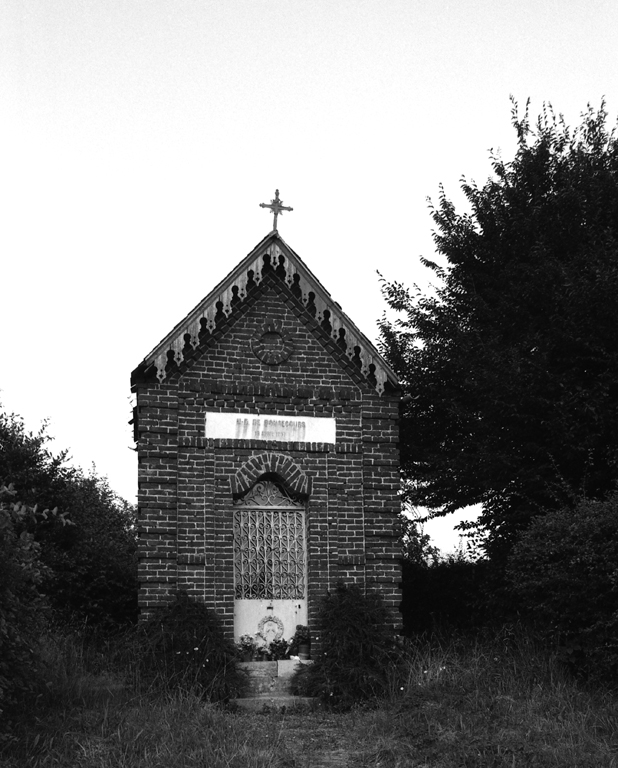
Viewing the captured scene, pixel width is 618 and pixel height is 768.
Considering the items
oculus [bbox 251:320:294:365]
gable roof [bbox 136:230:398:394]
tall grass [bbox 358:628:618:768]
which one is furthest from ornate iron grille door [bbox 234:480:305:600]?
gable roof [bbox 136:230:398:394]

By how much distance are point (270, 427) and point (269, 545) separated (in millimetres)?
1871

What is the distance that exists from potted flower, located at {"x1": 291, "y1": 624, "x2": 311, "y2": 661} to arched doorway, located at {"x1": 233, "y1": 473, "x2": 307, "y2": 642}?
153 mm

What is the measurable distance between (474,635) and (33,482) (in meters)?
9.35

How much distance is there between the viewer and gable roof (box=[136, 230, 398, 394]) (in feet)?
49.1

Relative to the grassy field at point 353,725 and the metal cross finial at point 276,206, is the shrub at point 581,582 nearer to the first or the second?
the grassy field at point 353,725

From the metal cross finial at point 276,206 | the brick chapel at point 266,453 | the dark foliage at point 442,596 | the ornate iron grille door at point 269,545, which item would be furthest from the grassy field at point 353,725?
the metal cross finial at point 276,206

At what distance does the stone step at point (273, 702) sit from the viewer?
44.2ft

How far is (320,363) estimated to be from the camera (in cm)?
1599

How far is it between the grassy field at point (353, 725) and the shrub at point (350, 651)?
344mm

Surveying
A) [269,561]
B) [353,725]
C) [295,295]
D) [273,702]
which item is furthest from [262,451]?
[353,725]

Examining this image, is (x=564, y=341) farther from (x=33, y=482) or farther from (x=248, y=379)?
(x=33, y=482)

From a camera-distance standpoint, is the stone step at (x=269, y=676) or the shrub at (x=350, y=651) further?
the stone step at (x=269, y=676)

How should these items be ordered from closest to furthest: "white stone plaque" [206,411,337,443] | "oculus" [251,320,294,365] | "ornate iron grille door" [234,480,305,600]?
"ornate iron grille door" [234,480,305,600], "white stone plaque" [206,411,337,443], "oculus" [251,320,294,365]

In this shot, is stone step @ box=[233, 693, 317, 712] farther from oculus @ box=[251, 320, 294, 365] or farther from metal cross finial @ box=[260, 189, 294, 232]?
metal cross finial @ box=[260, 189, 294, 232]
